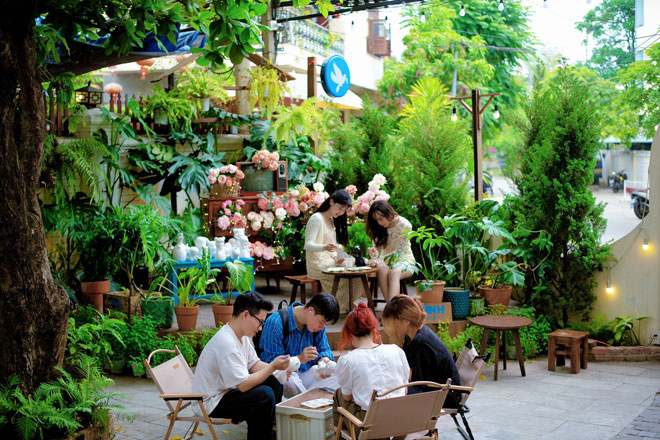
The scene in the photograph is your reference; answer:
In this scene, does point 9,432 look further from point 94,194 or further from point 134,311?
point 94,194

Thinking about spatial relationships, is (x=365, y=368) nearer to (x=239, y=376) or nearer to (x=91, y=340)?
(x=239, y=376)

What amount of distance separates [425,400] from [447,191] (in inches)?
236

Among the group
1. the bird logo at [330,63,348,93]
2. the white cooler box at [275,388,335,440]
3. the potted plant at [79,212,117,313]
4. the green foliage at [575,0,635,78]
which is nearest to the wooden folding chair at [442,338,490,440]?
the white cooler box at [275,388,335,440]

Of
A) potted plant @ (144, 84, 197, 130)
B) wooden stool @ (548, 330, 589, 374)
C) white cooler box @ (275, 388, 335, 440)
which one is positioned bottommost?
wooden stool @ (548, 330, 589, 374)

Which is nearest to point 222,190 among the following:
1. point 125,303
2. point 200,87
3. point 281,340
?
point 200,87

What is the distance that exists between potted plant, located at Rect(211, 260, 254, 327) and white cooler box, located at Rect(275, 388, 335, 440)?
305 cm

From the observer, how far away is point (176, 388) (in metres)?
5.27

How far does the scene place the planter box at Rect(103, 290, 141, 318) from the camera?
792cm

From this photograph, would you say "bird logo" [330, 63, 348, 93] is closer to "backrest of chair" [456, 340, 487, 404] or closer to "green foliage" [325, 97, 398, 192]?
"green foliage" [325, 97, 398, 192]

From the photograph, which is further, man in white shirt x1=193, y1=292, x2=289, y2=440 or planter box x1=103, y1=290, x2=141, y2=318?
planter box x1=103, y1=290, x2=141, y2=318

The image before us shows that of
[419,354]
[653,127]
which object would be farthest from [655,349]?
[653,127]

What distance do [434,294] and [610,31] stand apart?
2416cm

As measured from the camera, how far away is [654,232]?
26.8 feet

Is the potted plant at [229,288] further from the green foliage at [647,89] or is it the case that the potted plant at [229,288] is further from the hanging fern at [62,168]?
the green foliage at [647,89]
